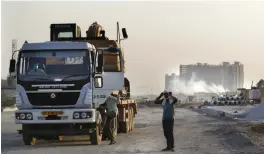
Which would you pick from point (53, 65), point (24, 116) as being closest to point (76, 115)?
point (24, 116)

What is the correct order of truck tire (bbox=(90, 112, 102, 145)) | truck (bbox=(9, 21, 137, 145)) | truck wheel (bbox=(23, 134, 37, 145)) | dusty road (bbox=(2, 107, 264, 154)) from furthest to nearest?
truck wheel (bbox=(23, 134, 37, 145))
truck tire (bbox=(90, 112, 102, 145))
truck (bbox=(9, 21, 137, 145))
dusty road (bbox=(2, 107, 264, 154))

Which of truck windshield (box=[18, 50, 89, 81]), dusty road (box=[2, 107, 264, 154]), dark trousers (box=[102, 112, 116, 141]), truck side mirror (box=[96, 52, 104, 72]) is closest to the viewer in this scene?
dusty road (box=[2, 107, 264, 154])

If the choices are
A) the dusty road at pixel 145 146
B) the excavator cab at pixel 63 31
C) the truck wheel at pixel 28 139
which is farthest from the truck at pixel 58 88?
the excavator cab at pixel 63 31

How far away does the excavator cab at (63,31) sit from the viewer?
73.7 ft

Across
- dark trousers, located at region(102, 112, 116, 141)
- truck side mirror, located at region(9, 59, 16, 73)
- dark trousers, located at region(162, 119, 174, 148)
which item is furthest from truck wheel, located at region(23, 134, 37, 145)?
dark trousers, located at region(162, 119, 174, 148)

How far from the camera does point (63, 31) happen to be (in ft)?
74.9

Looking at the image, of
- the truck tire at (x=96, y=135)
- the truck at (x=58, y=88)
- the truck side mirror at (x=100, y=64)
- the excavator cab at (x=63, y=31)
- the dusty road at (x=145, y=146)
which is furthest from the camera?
the excavator cab at (x=63, y=31)

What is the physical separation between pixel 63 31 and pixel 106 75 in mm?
3791

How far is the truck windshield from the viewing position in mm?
17375

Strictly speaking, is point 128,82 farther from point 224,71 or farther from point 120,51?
point 224,71

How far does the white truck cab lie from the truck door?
0.10 feet

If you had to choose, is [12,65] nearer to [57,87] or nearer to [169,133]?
[57,87]

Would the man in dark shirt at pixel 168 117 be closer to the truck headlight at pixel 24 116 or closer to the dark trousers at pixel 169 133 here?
the dark trousers at pixel 169 133

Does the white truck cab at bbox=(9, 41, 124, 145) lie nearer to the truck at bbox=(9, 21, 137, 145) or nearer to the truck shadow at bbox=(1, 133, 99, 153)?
the truck at bbox=(9, 21, 137, 145)
